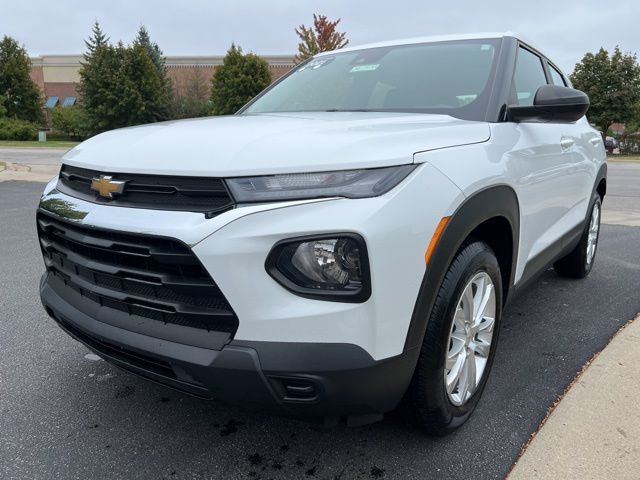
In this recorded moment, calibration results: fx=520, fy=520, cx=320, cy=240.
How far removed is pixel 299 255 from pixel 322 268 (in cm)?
8

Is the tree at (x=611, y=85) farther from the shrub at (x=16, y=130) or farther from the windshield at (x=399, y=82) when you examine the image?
the shrub at (x=16, y=130)

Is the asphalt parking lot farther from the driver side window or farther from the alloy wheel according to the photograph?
the driver side window

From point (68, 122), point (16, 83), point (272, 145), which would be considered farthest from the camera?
point (16, 83)

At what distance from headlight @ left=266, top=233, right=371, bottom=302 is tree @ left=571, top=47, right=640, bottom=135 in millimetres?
41855

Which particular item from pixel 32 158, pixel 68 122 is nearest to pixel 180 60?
pixel 68 122

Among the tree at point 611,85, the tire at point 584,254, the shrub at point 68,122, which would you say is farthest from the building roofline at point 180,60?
the tire at point 584,254

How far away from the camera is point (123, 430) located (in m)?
2.29

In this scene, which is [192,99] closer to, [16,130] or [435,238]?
[16,130]

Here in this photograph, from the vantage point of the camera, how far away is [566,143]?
3203 millimetres

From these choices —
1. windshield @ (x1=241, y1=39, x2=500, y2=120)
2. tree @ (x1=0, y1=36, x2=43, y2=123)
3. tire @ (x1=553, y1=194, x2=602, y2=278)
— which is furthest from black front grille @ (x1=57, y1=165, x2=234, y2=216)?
tree @ (x1=0, y1=36, x2=43, y2=123)

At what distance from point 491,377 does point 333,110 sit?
66.3 inches

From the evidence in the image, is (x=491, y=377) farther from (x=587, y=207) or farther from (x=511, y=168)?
(x=587, y=207)

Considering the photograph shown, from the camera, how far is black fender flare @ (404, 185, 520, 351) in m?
1.75

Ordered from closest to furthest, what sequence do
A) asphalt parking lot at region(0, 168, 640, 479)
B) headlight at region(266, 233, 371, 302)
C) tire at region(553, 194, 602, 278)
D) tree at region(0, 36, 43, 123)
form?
headlight at region(266, 233, 371, 302), asphalt parking lot at region(0, 168, 640, 479), tire at region(553, 194, 602, 278), tree at region(0, 36, 43, 123)
